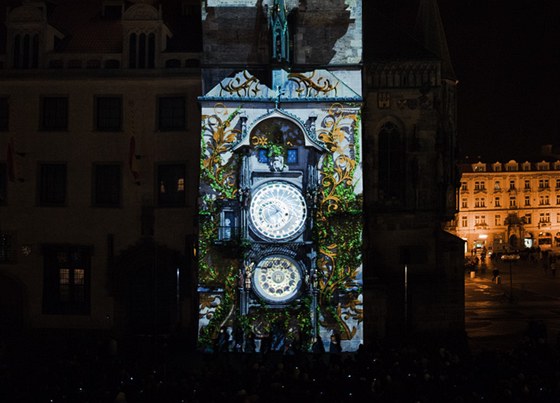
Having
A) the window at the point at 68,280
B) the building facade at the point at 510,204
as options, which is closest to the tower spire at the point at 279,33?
the window at the point at 68,280

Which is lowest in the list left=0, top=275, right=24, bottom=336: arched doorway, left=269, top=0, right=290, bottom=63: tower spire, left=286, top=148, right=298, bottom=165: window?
left=0, top=275, right=24, bottom=336: arched doorway

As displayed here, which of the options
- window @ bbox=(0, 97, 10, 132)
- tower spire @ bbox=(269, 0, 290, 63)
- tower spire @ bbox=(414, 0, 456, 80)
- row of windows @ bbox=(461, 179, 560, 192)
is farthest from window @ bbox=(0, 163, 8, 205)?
row of windows @ bbox=(461, 179, 560, 192)

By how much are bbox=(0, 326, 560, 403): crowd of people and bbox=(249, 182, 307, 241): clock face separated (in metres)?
6.04

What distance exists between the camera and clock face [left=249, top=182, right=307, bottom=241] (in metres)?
26.6

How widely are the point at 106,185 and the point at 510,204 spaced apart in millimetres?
82229

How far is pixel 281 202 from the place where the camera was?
26641 millimetres

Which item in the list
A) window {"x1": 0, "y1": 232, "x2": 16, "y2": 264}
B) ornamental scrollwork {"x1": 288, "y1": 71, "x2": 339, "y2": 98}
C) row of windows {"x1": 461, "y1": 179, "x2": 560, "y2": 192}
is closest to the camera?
ornamental scrollwork {"x1": 288, "y1": 71, "x2": 339, "y2": 98}

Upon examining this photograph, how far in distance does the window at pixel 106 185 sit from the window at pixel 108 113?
1.91 metres

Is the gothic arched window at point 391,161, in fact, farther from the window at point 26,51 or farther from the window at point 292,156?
the window at point 26,51

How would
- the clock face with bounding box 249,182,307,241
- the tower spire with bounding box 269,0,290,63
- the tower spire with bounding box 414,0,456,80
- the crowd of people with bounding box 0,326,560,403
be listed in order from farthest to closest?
1. the tower spire with bounding box 414,0,456,80
2. the tower spire with bounding box 269,0,290,63
3. the clock face with bounding box 249,182,307,241
4. the crowd of people with bounding box 0,326,560,403

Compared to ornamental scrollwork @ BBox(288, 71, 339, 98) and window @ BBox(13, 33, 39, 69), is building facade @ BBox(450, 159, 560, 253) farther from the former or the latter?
window @ BBox(13, 33, 39, 69)

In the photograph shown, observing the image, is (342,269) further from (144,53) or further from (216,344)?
(144,53)

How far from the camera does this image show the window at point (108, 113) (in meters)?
32.2

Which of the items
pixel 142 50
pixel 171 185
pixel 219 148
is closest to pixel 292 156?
pixel 219 148
